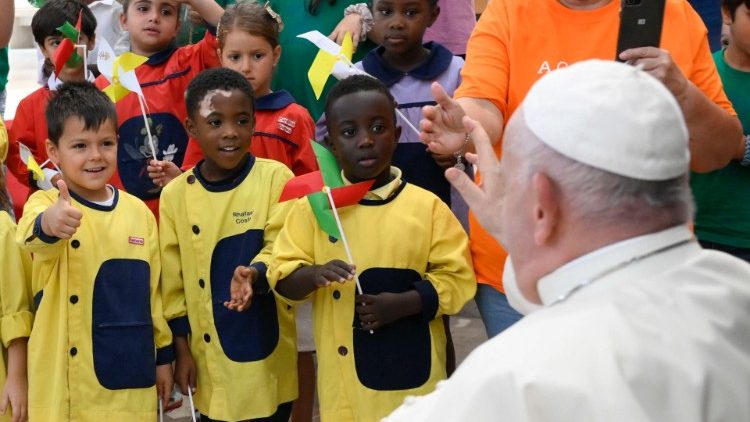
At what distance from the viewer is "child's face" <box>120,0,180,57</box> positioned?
520cm

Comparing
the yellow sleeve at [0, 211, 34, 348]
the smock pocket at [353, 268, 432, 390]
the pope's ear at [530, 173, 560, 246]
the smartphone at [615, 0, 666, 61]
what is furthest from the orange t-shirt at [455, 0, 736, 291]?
the yellow sleeve at [0, 211, 34, 348]

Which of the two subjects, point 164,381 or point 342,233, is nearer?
point 342,233

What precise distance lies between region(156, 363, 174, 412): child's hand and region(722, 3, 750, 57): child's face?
2.62 m

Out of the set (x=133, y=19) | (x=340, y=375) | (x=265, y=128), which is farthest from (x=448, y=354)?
(x=133, y=19)

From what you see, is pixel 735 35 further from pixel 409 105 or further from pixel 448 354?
pixel 448 354

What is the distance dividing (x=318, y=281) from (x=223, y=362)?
0.67 meters

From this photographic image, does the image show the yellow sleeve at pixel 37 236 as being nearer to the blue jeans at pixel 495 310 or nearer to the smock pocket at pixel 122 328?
the smock pocket at pixel 122 328

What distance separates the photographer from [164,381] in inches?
163

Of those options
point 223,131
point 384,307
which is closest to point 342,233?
point 384,307

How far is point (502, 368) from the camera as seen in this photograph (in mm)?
1818

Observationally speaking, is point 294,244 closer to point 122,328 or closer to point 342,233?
point 342,233

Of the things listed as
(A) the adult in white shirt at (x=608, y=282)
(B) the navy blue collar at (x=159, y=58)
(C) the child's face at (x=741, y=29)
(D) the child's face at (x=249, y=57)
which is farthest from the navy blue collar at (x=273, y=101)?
(A) the adult in white shirt at (x=608, y=282)

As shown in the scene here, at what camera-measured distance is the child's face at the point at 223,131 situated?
13.6 feet

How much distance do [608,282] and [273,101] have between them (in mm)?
3034
